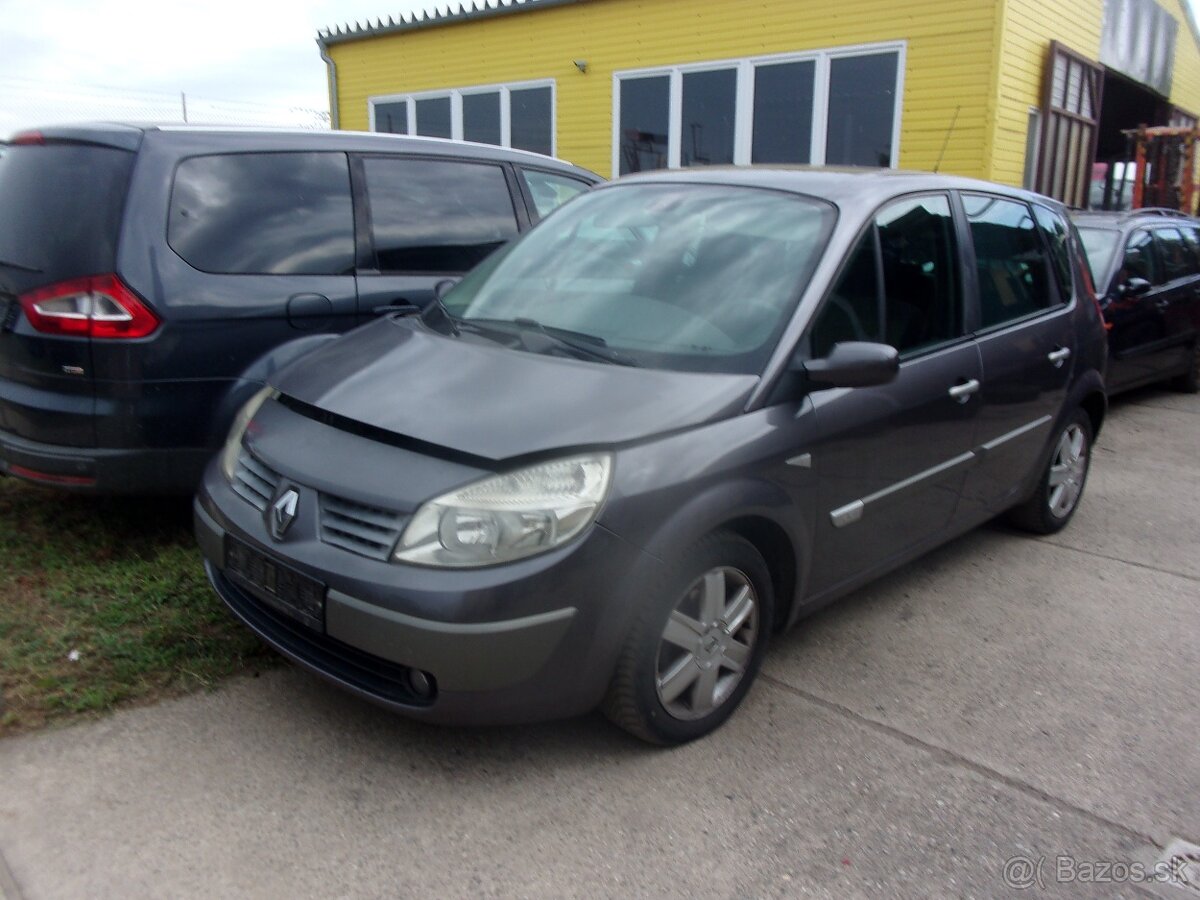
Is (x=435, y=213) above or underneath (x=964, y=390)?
above

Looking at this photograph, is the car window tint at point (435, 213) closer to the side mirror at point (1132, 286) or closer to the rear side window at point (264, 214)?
the rear side window at point (264, 214)

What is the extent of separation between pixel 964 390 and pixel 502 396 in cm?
198

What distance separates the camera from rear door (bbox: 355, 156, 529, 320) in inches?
175

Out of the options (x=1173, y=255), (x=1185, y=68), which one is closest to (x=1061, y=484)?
(x=1173, y=255)

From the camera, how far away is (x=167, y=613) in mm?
3592

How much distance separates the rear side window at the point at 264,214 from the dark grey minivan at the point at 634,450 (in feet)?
2.51

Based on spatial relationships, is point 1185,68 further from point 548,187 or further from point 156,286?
point 156,286

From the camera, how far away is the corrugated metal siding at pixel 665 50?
10773 mm

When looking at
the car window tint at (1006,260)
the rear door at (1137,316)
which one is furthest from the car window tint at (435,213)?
the rear door at (1137,316)

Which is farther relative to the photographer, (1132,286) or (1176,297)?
(1176,297)

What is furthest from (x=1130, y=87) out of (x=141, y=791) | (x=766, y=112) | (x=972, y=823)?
(x=141, y=791)

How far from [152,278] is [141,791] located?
1954mm

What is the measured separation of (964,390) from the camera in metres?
3.83

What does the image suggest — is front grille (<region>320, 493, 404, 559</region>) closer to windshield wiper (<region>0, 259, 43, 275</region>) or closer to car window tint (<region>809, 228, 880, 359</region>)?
car window tint (<region>809, 228, 880, 359</region>)
